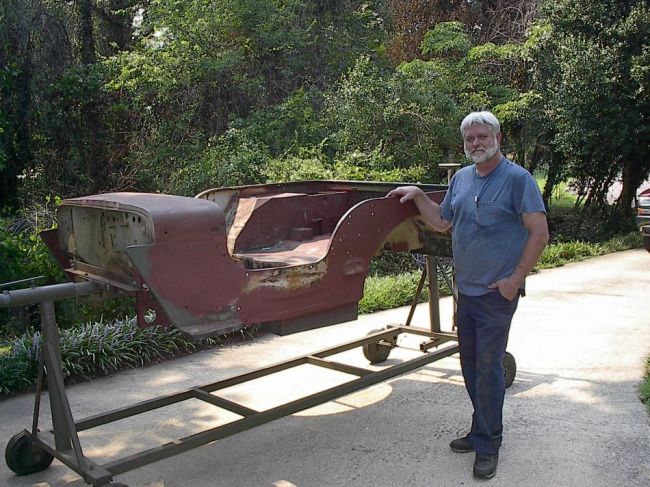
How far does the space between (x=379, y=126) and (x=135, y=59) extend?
477 centimetres

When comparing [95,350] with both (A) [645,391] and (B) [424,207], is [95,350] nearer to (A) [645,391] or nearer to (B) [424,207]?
(B) [424,207]

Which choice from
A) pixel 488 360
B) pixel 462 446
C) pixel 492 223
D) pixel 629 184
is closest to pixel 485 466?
pixel 462 446

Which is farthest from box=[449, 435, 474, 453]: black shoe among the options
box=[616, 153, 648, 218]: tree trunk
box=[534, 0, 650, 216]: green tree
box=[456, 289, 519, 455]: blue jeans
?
box=[616, 153, 648, 218]: tree trunk

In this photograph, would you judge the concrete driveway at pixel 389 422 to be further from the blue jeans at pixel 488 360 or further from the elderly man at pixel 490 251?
the elderly man at pixel 490 251

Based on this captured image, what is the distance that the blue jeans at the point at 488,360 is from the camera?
3.86m

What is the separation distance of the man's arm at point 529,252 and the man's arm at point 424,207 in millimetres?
645

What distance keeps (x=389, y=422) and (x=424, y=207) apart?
4.88 feet

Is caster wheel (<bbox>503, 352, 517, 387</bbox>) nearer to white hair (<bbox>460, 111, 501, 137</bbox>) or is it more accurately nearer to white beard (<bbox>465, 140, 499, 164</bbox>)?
white beard (<bbox>465, 140, 499, 164</bbox>)

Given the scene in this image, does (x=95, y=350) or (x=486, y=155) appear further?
(x=95, y=350)

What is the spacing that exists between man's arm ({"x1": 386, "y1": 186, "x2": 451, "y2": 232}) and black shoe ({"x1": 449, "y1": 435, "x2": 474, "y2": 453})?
1.27 metres

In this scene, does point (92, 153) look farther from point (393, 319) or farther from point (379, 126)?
point (393, 319)

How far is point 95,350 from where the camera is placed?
19.1 feet

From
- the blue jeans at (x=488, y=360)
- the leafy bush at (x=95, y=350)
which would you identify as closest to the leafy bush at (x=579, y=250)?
the leafy bush at (x=95, y=350)

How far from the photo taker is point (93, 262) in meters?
3.92
